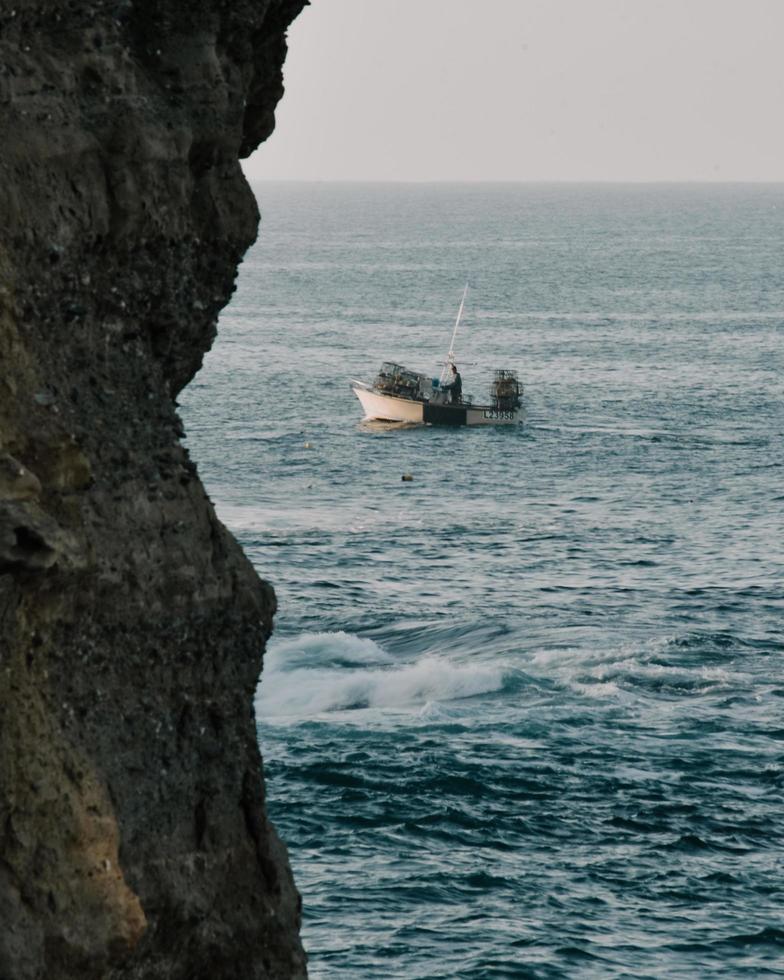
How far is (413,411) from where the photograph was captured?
110500mm

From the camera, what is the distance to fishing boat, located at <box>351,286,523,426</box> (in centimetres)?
10900

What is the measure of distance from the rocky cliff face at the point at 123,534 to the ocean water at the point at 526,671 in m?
14.1

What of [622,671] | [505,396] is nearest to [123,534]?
[622,671]

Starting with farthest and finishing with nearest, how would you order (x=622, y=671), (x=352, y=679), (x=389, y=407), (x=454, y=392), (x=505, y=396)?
(x=454, y=392) → (x=389, y=407) → (x=505, y=396) → (x=622, y=671) → (x=352, y=679)

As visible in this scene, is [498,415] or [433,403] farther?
[433,403]

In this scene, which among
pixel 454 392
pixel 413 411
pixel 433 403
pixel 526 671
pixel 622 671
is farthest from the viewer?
pixel 454 392

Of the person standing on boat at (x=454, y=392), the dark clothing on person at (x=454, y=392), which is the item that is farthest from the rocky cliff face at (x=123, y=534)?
the dark clothing on person at (x=454, y=392)

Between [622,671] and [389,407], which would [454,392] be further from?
[622,671]

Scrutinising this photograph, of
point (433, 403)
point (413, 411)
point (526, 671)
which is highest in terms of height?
point (433, 403)

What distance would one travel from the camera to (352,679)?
183 ft

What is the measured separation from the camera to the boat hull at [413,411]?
110 meters

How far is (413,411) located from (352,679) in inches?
2194

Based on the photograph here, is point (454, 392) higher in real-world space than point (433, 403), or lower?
higher

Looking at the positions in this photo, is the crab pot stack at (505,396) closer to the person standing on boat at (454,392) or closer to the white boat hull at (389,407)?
the person standing on boat at (454,392)
